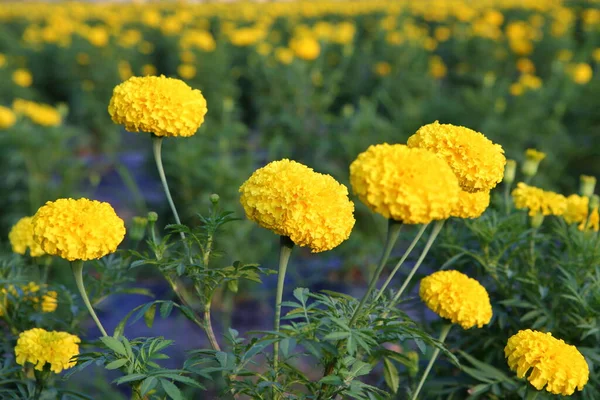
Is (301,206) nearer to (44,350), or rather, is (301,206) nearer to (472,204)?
(472,204)

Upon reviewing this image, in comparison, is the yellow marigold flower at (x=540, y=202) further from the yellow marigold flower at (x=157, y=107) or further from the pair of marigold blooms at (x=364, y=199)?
the yellow marigold flower at (x=157, y=107)

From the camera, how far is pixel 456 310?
1.46 meters

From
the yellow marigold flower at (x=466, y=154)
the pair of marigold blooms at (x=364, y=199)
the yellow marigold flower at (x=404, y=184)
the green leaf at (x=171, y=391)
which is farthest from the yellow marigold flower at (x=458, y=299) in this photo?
the green leaf at (x=171, y=391)

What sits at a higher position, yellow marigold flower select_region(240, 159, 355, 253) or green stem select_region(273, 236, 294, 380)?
yellow marigold flower select_region(240, 159, 355, 253)

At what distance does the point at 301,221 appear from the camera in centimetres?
120

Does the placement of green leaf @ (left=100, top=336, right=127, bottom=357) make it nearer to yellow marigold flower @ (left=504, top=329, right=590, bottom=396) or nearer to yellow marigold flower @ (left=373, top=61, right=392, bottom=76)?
yellow marigold flower @ (left=504, top=329, right=590, bottom=396)

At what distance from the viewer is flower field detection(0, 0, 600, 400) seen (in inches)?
48.5

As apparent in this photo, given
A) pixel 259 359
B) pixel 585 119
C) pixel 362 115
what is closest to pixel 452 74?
pixel 585 119

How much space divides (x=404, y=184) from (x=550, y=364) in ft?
1.86

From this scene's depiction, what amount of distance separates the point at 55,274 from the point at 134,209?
0.83 metres

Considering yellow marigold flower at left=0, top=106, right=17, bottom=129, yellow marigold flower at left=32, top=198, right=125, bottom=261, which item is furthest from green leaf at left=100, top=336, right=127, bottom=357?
yellow marigold flower at left=0, top=106, right=17, bottom=129

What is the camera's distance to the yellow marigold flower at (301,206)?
3.93ft

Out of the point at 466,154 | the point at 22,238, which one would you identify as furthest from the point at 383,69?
the point at 466,154

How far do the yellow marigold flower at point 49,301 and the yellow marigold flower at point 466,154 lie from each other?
3.29ft
